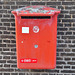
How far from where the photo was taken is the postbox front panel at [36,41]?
247cm

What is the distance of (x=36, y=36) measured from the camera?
8.23 ft

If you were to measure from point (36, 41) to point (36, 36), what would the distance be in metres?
0.10

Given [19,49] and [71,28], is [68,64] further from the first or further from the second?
[19,49]

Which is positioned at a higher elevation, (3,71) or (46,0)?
(46,0)

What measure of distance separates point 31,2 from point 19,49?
3.60ft

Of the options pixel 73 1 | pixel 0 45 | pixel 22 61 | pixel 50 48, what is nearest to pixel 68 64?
Answer: pixel 50 48

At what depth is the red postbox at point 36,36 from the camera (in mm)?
2439

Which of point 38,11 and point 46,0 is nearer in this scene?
point 38,11

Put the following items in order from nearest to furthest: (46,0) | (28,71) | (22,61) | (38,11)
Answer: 1. (38,11)
2. (22,61)
3. (46,0)
4. (28,71)

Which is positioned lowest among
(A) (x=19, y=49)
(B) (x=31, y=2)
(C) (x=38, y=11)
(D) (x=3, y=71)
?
(D) (x=3, y=71)

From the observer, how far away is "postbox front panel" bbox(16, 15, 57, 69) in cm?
247

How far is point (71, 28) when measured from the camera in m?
2.98

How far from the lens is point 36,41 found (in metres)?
2.53

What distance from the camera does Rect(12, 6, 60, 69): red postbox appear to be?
2439 millimetres
